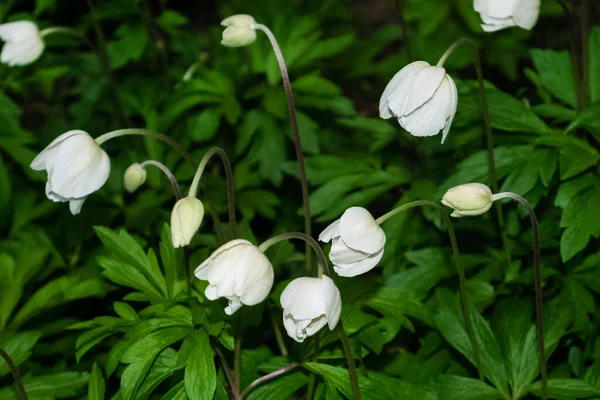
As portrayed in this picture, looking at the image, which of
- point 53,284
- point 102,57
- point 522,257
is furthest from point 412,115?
point 102,57

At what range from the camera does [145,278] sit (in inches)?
90.0

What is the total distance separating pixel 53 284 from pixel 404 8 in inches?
97.4

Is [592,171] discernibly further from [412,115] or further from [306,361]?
[306,361]

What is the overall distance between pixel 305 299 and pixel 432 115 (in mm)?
643

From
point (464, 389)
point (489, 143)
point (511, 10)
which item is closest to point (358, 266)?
point (464, 389)

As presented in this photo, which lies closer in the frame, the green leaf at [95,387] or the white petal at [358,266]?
the white petal at [358,266]

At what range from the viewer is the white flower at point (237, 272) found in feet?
5.55

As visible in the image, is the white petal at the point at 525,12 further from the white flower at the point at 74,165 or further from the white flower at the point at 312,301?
the white flower at the point at 74,165

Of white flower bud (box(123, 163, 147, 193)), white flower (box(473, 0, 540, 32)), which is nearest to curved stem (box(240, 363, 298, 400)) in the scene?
white flower bud (box(123, 163, 147, 193))

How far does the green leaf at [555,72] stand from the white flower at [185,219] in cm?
150

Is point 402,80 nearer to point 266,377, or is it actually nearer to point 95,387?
point 266,377

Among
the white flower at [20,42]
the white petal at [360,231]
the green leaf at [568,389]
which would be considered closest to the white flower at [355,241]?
the white petal at [360,231]

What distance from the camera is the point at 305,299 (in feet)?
5.63

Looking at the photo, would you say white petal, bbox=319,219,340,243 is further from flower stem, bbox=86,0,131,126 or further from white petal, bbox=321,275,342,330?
flower stem, bbox=86,0,131,126
